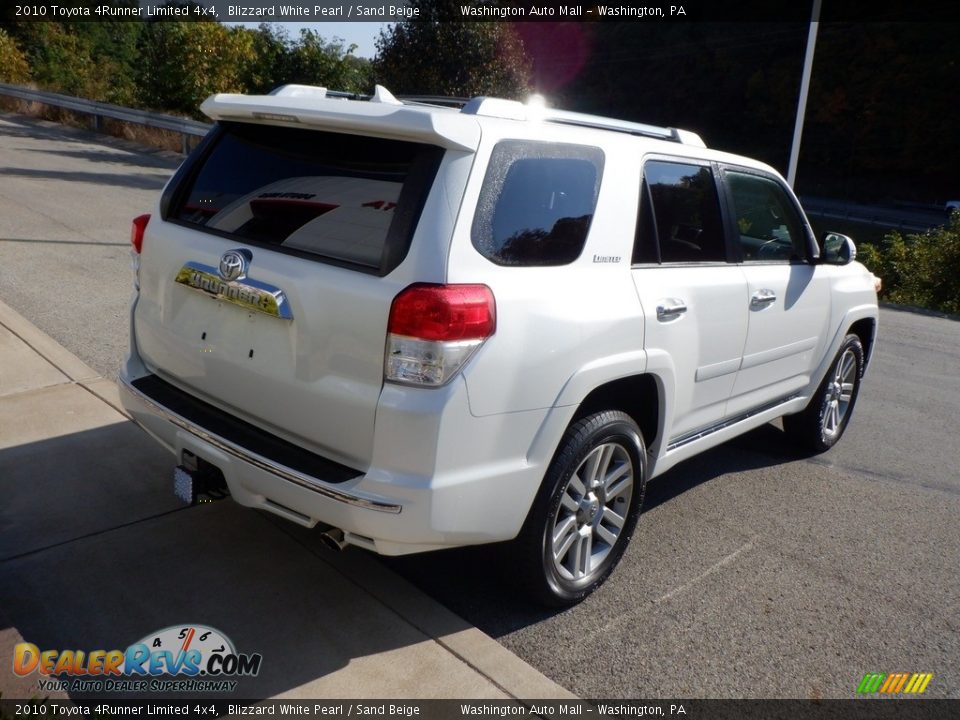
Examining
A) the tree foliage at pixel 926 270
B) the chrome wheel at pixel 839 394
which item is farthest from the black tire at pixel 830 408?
the tree foliage at pixel 926 270

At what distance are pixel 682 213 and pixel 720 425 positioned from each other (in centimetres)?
116

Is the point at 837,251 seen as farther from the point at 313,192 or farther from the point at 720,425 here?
the point at 313,192

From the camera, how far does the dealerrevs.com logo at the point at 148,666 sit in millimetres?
3076

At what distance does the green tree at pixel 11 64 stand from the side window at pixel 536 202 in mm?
33159

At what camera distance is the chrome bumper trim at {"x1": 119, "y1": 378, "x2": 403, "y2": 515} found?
9.95 feet

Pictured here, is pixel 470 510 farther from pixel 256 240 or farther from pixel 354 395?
pixel 256 240

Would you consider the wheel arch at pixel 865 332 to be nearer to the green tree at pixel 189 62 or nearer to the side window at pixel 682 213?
the side window at pixel 682 213

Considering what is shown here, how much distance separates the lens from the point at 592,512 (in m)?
3.79

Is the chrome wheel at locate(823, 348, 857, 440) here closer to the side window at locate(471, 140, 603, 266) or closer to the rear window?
the side window at locate(471, 140, 603, 266)

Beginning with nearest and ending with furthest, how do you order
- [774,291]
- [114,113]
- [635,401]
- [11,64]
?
[635,401] → [774,291] → [114,113] → [11,64]

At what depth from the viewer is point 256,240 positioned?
3.47 meters

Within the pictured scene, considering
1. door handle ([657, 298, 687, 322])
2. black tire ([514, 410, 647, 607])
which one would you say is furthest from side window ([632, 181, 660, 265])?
black tire ([514, 410, 647, 607])

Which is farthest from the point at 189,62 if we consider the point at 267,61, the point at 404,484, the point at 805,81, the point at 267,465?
the point at 404,484

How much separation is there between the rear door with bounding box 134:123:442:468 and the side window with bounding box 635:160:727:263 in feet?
4.21
